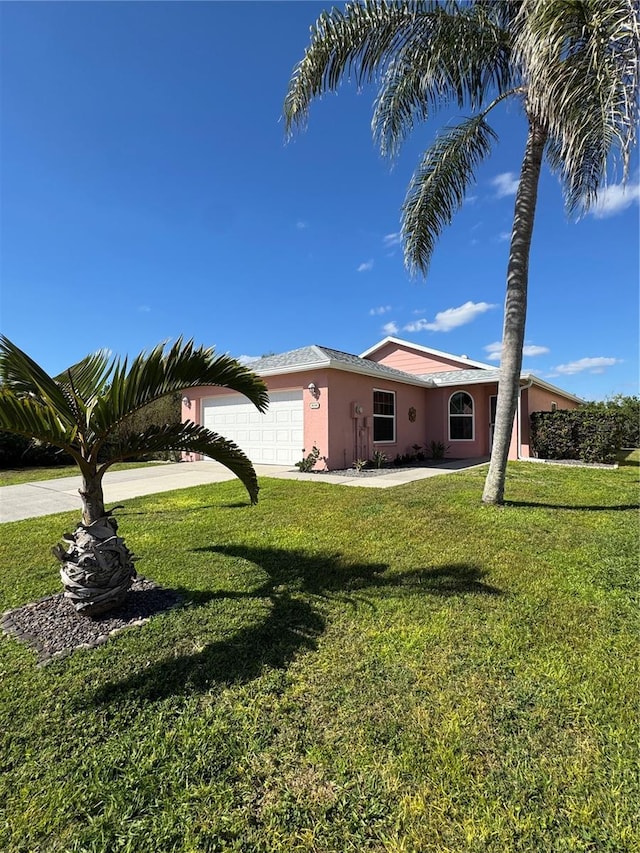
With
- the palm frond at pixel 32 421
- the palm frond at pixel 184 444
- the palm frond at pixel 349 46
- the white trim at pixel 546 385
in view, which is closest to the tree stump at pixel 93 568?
the palm frond at pixel 184 444

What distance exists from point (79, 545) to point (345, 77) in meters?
8.10

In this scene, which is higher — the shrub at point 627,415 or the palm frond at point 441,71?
the palm frond at point 441,71

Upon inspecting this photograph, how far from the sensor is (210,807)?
5.90ft

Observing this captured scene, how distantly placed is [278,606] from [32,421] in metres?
2.51

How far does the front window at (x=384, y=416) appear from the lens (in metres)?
13.4

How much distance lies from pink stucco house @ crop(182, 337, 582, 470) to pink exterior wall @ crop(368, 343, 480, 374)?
44 millimetres

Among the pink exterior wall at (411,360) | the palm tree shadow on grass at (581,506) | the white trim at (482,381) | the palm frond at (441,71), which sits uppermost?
the palm frond at (441,71)

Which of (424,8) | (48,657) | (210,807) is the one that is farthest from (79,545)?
(424,8)

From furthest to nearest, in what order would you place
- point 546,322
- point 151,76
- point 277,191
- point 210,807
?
1. point 546,322
2. point 277,191
3. point 151,76
4. point 210,807

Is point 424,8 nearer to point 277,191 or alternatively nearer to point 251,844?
point 277,191

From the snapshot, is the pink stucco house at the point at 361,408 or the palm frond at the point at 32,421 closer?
the palm frond at the point at 32,421

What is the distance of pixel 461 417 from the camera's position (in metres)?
15.6

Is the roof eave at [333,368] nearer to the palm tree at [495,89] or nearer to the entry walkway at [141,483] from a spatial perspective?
the entry walkway at [141,483]

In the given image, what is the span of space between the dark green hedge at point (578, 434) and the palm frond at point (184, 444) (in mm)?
12376
